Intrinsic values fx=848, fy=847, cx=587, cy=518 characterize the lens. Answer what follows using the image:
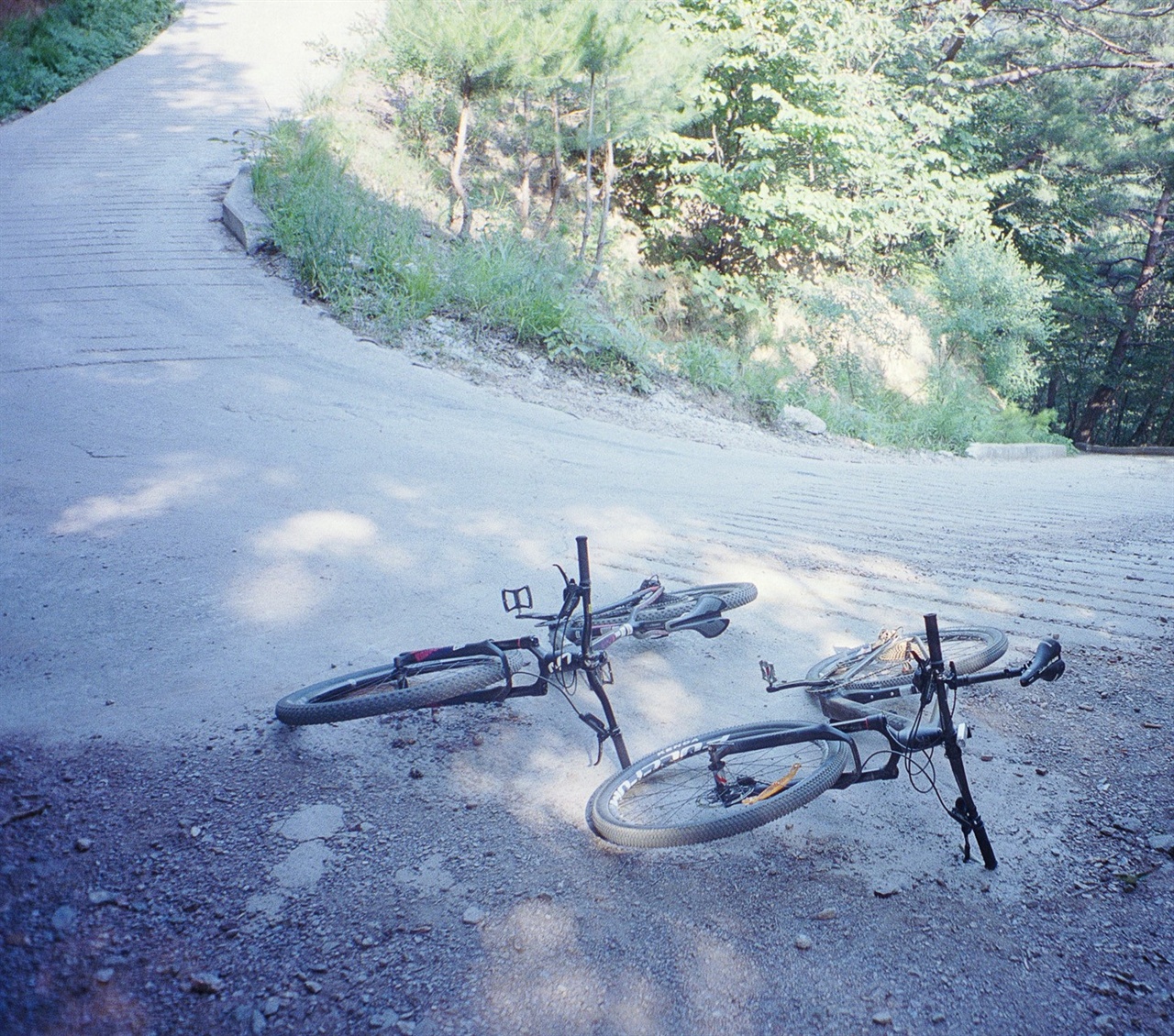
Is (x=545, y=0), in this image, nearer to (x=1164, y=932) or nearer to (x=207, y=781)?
(x=207, y=781)

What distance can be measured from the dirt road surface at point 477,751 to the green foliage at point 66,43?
1155 cm

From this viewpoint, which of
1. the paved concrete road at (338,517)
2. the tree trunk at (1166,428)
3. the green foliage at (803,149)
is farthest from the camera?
the tree trunk at (1166,428)

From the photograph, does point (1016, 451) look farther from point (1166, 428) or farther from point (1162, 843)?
point (1166, 428)

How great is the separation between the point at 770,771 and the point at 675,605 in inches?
52.0

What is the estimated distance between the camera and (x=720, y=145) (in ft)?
61.0

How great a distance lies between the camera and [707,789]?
311 centimetres

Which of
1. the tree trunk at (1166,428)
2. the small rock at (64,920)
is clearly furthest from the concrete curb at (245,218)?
the tree trunk at (1166,428)

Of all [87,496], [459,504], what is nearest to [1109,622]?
[459,504]

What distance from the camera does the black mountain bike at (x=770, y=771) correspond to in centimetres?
283

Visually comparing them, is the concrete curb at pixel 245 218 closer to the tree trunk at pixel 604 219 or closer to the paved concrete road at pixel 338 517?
the paved concrete road at pixel 338 517

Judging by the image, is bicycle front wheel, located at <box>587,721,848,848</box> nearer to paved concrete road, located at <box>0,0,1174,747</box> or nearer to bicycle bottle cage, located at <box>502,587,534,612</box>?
paved concrete road, located at <box>0,0,1174,747</box>

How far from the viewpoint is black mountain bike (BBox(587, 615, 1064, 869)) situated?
2.83 metres

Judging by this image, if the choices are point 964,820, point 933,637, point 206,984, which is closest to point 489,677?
point 206,984

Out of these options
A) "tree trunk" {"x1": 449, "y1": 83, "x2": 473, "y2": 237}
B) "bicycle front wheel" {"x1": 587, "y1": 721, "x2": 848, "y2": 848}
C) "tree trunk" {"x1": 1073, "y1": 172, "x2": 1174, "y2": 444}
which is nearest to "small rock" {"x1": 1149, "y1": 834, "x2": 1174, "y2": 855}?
"bicycle front wheel" {"x1": 587, "y1": 721, "x2": 848, "y2": 848}
